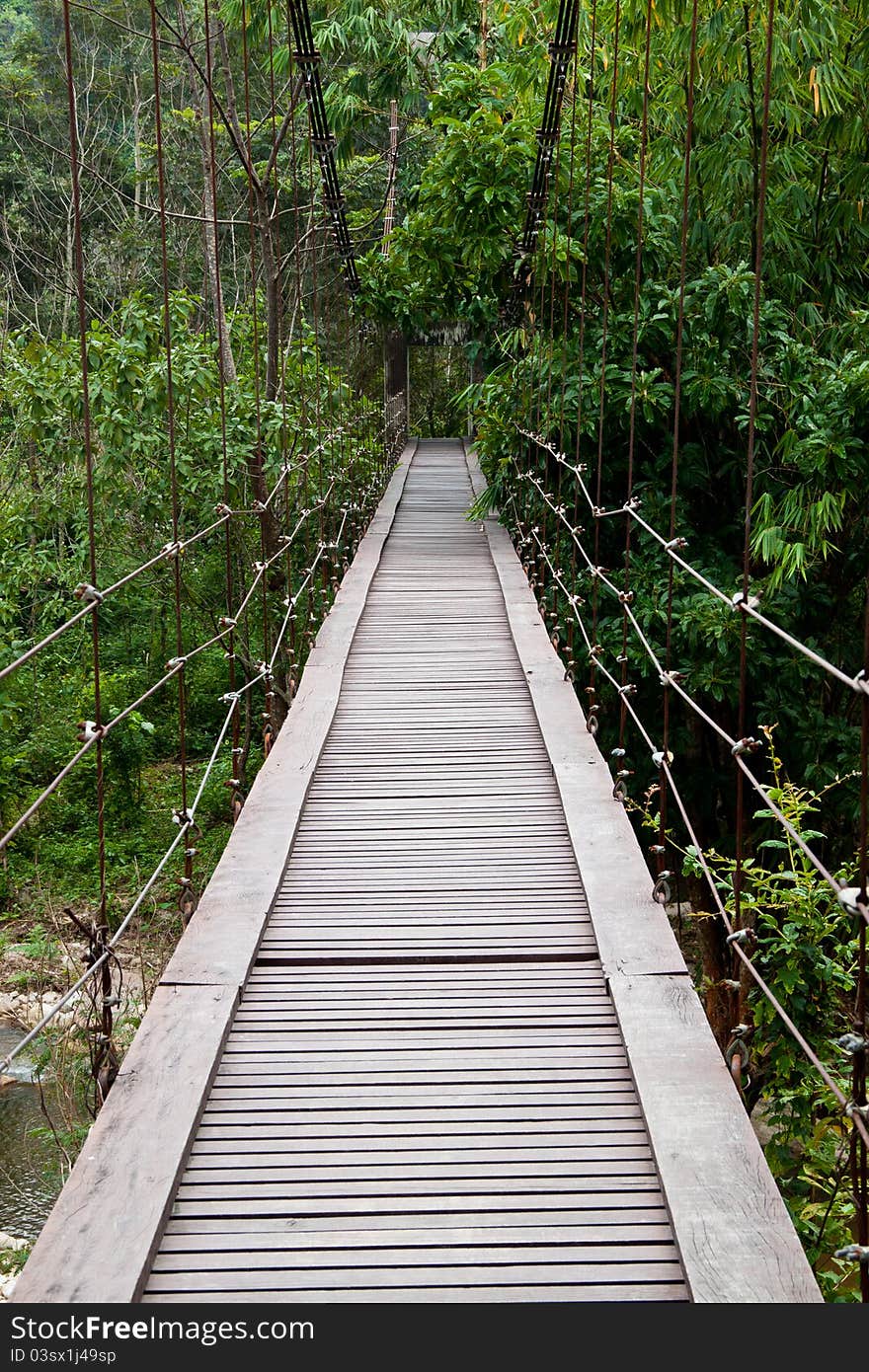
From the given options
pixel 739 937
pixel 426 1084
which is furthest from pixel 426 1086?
pixel 739 937

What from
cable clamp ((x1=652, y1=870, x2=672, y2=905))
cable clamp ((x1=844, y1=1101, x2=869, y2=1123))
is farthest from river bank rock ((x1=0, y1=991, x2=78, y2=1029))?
cable clamp ((x1=844, y1=1101, x2=869, y2=1123))

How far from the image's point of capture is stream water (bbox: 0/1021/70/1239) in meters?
4.29

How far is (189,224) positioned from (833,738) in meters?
7.36

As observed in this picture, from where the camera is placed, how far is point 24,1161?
15.4ft

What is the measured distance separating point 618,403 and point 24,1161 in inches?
126

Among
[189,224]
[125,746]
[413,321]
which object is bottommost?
[125,746]

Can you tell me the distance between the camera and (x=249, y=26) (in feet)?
18.7

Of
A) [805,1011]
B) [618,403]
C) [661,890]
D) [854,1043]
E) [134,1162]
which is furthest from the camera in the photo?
[618,403]

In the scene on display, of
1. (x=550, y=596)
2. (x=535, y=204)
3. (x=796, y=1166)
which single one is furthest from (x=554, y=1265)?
(x=535, y=204)

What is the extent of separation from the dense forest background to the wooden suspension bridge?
0.37m

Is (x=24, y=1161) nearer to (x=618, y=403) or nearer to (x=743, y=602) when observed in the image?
(x=618, y=403)

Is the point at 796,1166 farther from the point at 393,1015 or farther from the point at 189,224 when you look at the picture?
the point at 189,224

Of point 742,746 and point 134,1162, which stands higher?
point 742,746

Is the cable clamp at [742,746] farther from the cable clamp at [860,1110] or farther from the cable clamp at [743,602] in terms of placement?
the cable clamp at [860,1110]
